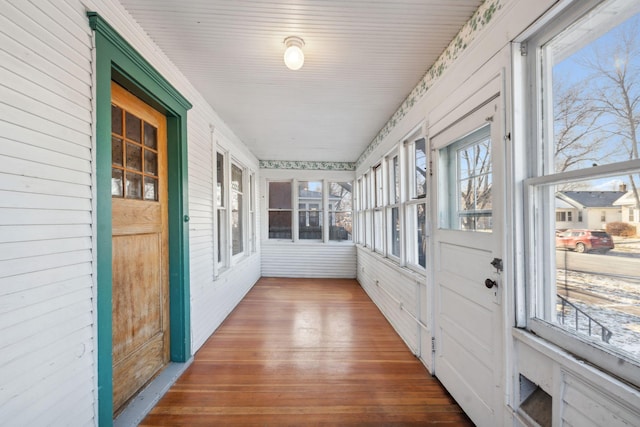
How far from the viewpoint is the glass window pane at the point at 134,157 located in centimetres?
192

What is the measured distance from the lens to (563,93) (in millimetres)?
1204

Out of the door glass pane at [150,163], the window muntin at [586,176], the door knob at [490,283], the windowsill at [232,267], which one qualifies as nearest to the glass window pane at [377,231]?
A: the windowsill at [232,267]

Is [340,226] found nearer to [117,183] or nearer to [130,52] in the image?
[117,183]

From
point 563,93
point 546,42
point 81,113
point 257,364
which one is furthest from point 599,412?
point 81,113

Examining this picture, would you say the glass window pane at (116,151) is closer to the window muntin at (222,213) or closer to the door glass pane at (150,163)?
the door glass pane at (150,163)

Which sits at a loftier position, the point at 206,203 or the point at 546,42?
the point at 546,42

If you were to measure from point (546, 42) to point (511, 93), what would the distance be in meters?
0.24

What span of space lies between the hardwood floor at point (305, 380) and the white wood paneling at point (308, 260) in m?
2.34

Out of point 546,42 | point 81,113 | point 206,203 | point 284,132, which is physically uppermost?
point 284,132

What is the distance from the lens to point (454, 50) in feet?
6.32

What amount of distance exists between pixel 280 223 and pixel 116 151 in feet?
14.9

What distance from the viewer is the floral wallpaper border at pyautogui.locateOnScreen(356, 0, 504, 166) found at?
1.56 metres

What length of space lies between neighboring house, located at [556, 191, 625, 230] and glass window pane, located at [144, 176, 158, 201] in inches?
102

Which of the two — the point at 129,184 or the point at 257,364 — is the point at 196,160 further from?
the point at 257,364
